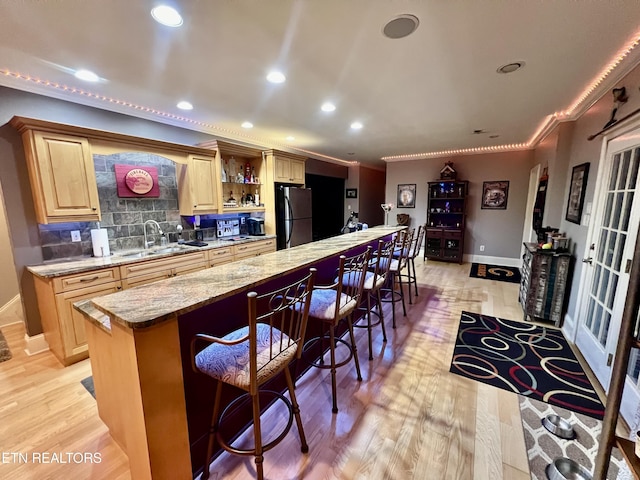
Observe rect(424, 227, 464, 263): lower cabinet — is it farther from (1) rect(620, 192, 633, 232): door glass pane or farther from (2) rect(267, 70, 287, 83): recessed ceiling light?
(2) rect(267, 70, 287, 83): recessed ceiling light

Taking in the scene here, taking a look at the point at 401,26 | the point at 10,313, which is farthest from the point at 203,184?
the point at 401,26

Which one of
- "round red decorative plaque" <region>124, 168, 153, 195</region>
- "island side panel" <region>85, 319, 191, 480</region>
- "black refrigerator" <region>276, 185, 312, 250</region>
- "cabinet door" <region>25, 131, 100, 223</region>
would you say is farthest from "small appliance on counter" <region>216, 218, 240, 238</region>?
"island side panel" <region>85, 319, 191, 480</region>

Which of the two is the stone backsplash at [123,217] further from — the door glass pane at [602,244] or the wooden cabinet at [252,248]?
the door glass pane at [602,244]

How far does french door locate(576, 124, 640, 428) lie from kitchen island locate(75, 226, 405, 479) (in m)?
2.52

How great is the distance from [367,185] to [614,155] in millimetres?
6171

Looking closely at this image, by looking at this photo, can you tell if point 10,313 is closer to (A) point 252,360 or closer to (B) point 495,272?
(A) point 252,360

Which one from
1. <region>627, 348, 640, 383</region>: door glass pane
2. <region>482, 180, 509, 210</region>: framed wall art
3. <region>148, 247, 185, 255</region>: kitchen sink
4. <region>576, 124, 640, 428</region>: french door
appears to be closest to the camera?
<region>627, 348, 640, 383</region>: door glass pane

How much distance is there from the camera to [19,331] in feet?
10.2

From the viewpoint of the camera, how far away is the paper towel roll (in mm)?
2861

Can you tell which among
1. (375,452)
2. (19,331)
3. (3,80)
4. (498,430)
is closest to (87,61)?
(3,80)

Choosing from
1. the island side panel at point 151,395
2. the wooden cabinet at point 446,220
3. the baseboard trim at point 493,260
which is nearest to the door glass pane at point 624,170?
the island side panel at point 151,395

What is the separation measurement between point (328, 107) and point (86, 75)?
7.46 feet

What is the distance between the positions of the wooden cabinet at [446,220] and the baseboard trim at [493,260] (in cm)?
43

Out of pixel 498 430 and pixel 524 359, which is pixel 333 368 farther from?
pixel 524 359
